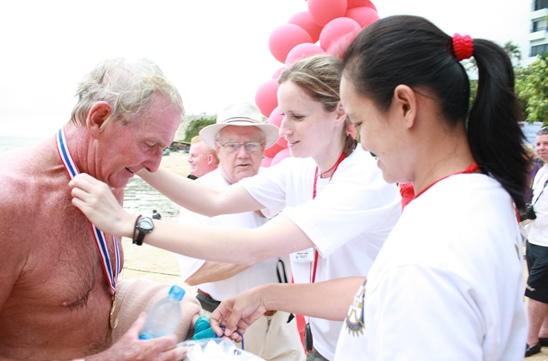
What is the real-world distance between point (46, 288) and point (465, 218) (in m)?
1.49

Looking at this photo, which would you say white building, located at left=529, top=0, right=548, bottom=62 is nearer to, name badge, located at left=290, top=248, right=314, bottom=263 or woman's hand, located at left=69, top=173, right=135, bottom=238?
name badge, located at left=290, top=248, right=314, bottom=263

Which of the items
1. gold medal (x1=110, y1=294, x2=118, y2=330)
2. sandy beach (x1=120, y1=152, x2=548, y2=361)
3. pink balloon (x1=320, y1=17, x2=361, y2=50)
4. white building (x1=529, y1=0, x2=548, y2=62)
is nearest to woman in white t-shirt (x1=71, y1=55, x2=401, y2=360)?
gold medal (x1=110, y1=294, x2=118, y2=330)

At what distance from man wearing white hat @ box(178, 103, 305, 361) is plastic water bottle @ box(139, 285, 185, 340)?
0.77m

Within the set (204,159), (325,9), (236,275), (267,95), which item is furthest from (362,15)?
(236,275)

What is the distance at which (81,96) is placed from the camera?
1.85 metres

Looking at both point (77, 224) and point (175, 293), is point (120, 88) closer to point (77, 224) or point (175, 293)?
point (77, 224)

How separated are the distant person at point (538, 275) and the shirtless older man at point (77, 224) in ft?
14.4

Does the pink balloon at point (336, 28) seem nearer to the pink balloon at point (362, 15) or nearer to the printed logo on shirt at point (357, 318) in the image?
the pink balloon at point (362, 15)

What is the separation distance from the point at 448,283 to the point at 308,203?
3.32 feet

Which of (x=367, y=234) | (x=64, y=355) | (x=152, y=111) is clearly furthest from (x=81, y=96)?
(x=367, y=234)

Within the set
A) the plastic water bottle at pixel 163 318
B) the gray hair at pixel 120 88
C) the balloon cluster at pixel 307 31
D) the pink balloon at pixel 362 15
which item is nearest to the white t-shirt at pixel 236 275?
the plastic water bottle at pixel 163 318

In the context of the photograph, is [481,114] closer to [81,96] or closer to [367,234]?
[367,234]

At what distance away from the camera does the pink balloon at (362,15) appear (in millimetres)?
6676

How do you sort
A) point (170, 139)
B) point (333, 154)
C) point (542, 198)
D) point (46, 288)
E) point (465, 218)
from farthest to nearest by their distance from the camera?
point (542, 198)
point (333, 154)
point (170, 139)
point (46, 288)
point (465, 218)
